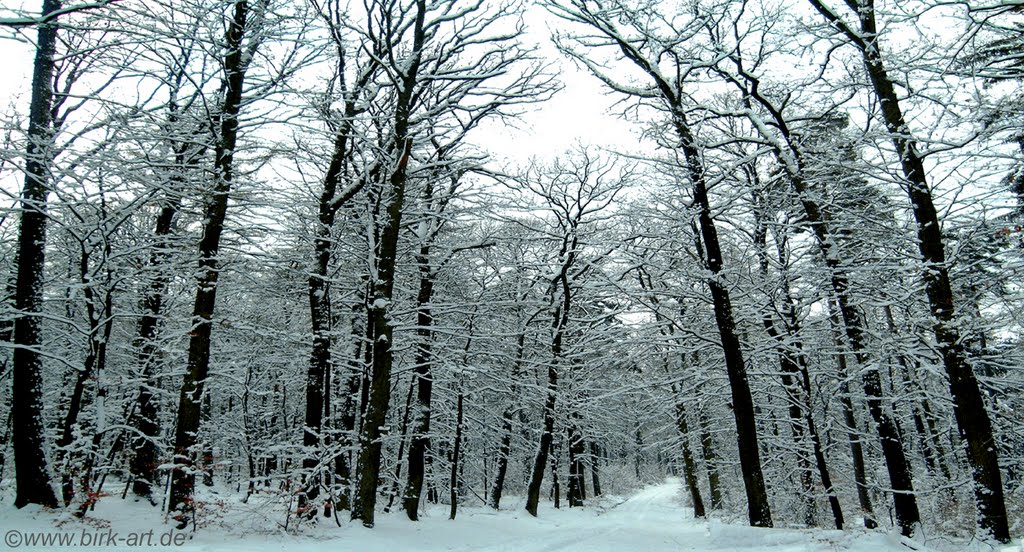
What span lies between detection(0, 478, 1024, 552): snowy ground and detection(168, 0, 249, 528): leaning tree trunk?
63cm

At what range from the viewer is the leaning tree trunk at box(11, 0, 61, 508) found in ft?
24.3

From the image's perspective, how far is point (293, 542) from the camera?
7391 mm

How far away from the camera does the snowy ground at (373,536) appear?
6.43 meters

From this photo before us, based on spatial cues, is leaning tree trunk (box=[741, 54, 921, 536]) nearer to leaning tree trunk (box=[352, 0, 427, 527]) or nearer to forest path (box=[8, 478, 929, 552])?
forest path (box=[8, 478, 929, 552])

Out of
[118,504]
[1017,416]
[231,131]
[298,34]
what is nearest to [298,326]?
[118,504]

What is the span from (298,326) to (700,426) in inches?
560

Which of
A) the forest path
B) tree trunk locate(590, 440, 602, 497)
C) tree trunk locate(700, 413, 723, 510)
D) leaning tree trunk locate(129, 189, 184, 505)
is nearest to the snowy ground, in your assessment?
the forest path

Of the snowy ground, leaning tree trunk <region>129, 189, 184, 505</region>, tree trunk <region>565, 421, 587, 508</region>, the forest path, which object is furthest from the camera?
tree trunk <region>565, 421, 587, 508</region>

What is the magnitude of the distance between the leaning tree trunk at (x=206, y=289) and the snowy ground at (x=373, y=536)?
0.63m

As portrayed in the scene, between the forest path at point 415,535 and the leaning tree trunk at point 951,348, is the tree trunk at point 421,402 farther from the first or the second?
the leaning tree trunk at point 951,348

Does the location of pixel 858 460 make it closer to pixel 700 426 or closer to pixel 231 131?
pixel 700 426

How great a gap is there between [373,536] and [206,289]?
15.9 feet

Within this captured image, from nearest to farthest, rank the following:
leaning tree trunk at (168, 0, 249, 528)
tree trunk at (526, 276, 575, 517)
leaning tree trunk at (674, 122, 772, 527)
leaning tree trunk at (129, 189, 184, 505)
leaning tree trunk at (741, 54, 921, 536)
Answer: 1. leaning tree trunk at (168, 0, 249, 528)
2. leaning tree trunk at (741, 54, 921, 536)
3. leaning tree trunk at (674, 122, 772, 527)
4. leaning tree trunk at (129, 189, 184, 505)
5. tree trunk at (526, 276, 575, 517)

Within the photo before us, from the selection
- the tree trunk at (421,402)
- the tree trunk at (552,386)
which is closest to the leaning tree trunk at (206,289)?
the tree trunk at (421,402)
